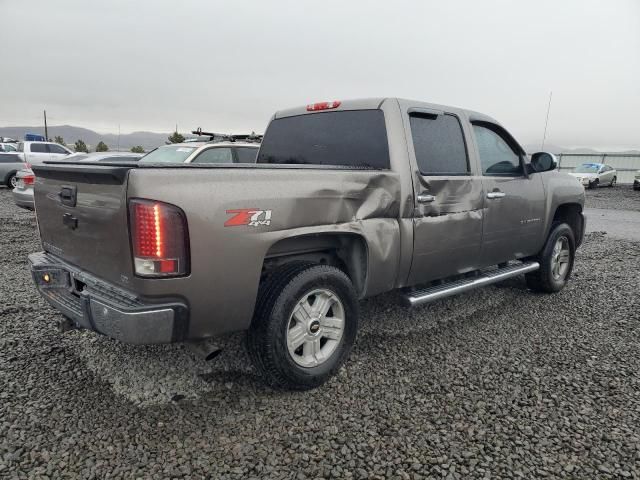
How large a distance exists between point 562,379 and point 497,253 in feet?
4.60

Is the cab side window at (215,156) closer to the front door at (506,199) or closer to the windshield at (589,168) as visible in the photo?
the front door at (506,199)

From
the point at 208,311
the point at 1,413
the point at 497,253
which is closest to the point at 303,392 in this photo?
the point at 208,311

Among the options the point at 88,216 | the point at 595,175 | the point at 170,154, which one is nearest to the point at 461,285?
the point at 88,216

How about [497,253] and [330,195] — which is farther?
[497,253]

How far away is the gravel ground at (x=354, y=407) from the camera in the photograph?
222 cm

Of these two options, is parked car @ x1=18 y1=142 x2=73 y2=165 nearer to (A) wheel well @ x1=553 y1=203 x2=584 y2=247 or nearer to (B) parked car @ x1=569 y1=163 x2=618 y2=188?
(A) wheel well @ x1=553 y1=203 x2=584 y2=247

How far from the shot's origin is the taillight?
217cm

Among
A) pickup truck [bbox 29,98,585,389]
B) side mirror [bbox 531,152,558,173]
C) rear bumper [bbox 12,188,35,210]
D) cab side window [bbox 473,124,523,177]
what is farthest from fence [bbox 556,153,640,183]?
rear bumper [bbox 12,188,35,210]

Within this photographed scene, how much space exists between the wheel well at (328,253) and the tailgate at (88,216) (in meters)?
0.84

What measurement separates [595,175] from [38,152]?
2695cm

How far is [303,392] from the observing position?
2.90 meters

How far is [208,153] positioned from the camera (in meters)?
7.58

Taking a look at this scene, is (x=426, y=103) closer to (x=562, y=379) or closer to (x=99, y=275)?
(x=562, y=379)

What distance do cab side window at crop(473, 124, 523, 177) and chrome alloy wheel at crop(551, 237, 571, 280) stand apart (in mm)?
1272
